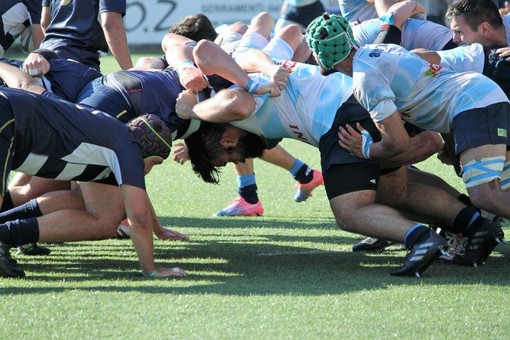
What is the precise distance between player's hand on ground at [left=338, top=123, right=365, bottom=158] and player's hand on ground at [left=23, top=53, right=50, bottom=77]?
1.95m

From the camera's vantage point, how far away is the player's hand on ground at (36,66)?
6305mm

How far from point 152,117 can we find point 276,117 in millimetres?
855

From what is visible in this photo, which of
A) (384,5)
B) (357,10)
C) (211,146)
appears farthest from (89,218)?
(357,10)

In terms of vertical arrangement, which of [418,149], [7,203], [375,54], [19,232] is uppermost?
[375,54]

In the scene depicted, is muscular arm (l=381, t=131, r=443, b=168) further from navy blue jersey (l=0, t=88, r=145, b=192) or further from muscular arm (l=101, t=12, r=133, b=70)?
muscular arm (l=101, t=12, r=133, b=70)

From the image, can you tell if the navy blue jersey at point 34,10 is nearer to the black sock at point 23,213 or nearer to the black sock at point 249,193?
the black sock at point 249,193

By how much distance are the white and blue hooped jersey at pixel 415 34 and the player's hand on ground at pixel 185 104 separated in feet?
5.15

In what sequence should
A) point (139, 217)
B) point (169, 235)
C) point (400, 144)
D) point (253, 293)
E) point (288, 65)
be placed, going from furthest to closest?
point (169, 235) < point (288, 65) < point (400, 144) < point (139, 217) < point (253, 293)

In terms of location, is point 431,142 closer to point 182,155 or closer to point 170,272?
point 182,155

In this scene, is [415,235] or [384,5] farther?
[384,5]

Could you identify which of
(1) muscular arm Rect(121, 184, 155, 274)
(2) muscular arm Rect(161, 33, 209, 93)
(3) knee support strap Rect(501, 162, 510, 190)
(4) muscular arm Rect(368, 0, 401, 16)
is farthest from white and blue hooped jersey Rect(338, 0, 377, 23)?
(1) muscular arm Rect(121, 184, 155, 274)

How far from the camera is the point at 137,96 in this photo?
6125mm

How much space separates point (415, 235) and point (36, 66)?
264 cm

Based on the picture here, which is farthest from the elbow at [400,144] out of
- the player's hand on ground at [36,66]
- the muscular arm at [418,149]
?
the player's hand on ground at [36,66]
